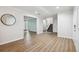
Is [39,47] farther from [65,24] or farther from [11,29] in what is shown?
[65,24]

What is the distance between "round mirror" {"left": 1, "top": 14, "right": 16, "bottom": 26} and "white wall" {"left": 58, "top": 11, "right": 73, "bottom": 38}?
12.0ft

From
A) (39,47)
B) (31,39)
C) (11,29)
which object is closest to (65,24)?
(31,39)

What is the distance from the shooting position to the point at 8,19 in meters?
4.40

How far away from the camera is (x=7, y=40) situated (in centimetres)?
435

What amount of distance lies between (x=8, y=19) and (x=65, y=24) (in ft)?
13.5

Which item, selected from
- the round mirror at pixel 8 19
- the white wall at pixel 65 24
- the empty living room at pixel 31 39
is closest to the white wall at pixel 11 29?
the empty living room at pixel 31 39

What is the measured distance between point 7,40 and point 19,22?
1.59 m

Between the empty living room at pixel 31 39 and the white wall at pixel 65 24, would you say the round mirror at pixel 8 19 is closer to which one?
the empty living room at pixel 31 39

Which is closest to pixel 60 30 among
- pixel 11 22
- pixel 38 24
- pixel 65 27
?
pixel 65 27

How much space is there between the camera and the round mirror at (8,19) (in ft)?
13.4

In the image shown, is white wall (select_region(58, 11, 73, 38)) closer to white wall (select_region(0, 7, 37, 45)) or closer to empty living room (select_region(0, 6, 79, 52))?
empty living room (select_region(0, 6, 79, 52))

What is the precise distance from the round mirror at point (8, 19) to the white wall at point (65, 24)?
3.66 m

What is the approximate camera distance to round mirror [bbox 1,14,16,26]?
408 cm
